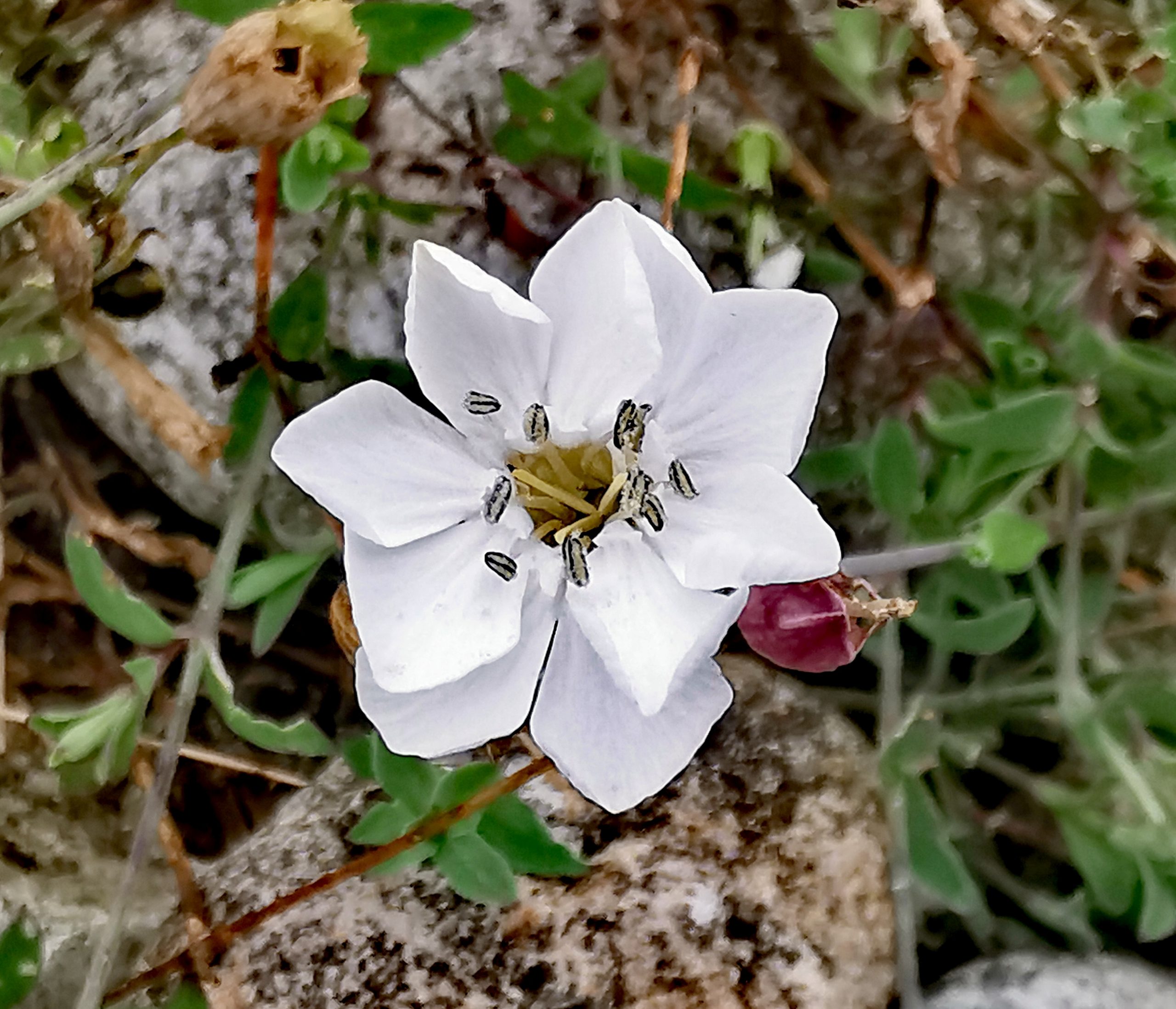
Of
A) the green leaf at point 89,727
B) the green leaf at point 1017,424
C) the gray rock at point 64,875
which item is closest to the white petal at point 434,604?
the green leaf at point 89,727

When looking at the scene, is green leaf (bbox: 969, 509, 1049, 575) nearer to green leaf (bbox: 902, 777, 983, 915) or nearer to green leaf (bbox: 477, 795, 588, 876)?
green leaf (bbox: 902, 777, 983, 915)

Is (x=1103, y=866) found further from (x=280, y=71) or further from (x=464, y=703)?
(x=280, y=71)

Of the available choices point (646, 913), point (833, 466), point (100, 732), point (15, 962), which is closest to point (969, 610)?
point (833, 466)

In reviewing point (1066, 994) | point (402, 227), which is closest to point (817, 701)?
point (1066, 994)

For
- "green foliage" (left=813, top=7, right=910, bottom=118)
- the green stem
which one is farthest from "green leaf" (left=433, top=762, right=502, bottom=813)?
"green foliage" (left=813, top=7, right=910, bottom=118)

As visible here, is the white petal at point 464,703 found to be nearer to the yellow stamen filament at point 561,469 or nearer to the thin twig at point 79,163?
the yellow stamen filament at point 561,469

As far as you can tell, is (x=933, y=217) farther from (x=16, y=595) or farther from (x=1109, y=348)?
(x=16, y=595)
